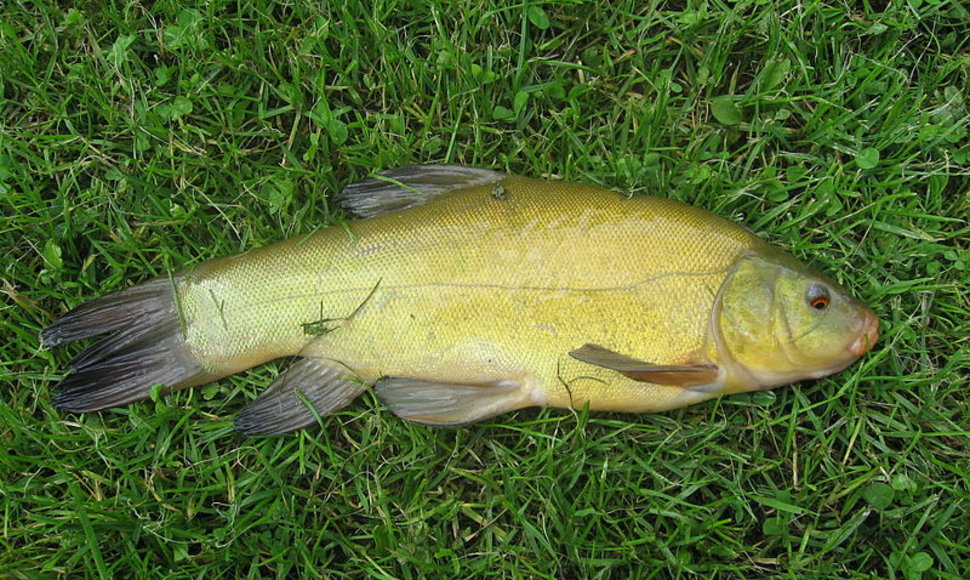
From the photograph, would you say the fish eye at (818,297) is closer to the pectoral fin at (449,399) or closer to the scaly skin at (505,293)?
the scaly skin at (505,293)

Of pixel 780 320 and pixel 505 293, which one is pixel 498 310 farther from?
pixel 780 320

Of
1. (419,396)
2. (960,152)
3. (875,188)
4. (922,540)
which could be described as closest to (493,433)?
(419,396)

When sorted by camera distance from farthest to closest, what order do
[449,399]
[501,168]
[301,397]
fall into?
[501,168], [301,397], [449,399]

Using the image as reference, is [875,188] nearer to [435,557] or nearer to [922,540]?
[922,540]

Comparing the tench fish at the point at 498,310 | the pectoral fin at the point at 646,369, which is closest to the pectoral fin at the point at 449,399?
the tench fish at the point at 498,310

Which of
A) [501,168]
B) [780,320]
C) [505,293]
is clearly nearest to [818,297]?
[780,320]

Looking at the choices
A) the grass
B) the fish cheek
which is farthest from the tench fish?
the grass
